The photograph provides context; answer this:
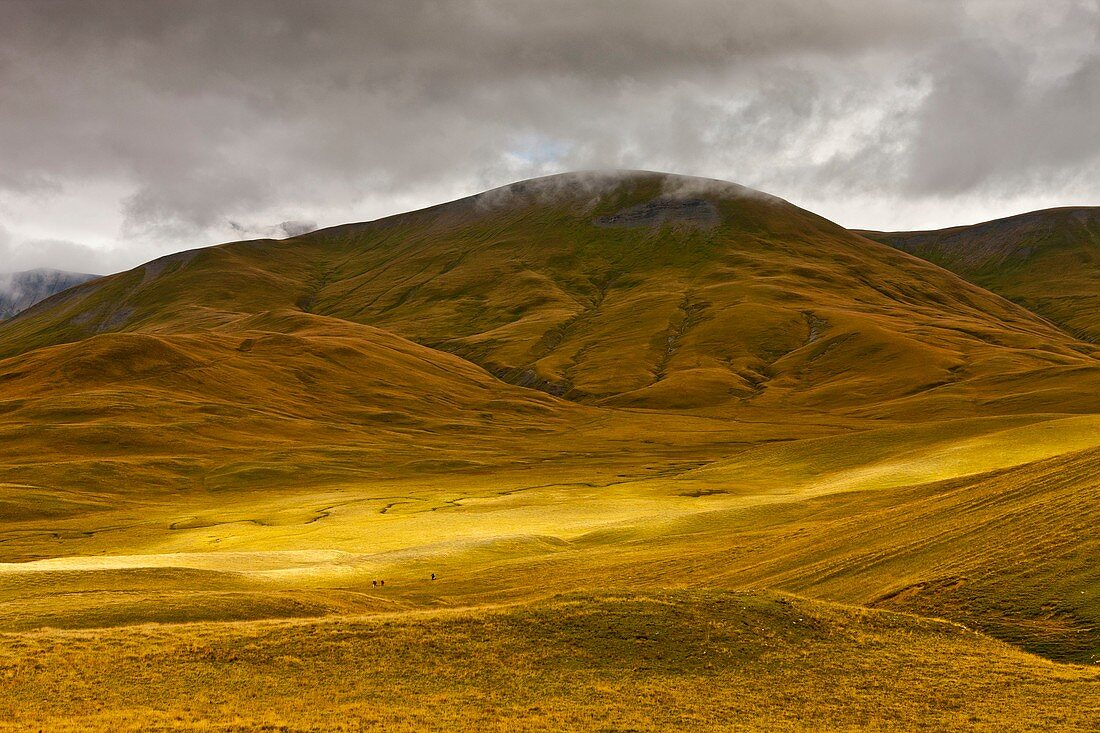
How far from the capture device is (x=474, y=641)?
32.1 m

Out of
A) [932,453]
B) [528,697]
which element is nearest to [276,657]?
[528,697]

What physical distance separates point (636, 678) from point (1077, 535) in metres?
20.5

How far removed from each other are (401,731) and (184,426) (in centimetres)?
15004

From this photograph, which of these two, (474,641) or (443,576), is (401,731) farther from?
(443,576)

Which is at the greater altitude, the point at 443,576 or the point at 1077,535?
the point at 1077,535

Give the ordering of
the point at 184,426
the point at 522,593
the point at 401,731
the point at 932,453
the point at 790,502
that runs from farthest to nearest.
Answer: the point at 184,426 < the point at 932,453 < the point at 790,502 < the point at 522,593 < the point at 401,731

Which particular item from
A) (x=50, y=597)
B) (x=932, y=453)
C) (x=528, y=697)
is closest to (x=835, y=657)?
(x=528, y=697)

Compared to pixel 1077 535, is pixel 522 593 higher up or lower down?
lower down

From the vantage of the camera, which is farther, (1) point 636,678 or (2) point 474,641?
(2) point 474,641

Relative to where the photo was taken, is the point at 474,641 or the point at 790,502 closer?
the point at 474,641

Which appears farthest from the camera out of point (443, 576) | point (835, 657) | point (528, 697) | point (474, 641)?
point (443, 576)

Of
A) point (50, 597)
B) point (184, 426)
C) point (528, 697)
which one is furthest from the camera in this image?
point (184, 426)

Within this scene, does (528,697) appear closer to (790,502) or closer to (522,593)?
(522,593)

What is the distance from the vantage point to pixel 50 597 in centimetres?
4256
